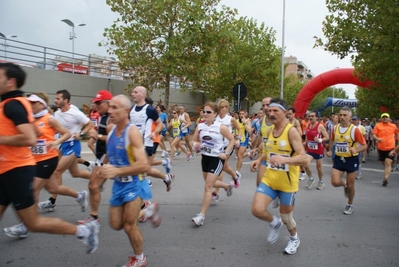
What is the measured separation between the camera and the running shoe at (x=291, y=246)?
14.1 ft

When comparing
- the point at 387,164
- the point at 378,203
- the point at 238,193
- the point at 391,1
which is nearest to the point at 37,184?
the point at 238,193

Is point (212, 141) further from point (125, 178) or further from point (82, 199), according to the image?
point (125, 178)

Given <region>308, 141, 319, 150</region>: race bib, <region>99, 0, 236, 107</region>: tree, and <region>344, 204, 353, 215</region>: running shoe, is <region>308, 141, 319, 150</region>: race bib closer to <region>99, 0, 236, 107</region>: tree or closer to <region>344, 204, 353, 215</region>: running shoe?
<region>344, 204, 353, 215</region>: running shoe

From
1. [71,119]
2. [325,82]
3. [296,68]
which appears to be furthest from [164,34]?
[296,68]

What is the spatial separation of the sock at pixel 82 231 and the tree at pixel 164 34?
16.0 metres

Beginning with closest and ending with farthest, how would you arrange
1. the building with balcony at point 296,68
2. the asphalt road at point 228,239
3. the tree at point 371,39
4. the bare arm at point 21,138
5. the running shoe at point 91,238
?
the bare arm at point 21,138
the running shoe at point 91,238
the asphalt road at point 228,239
the tree at point 371,39
the building with balcony at point 296,68

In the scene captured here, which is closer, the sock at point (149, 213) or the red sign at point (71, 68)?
the sock at point (149, 213)

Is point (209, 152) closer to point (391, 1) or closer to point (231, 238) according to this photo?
point (231, 238)

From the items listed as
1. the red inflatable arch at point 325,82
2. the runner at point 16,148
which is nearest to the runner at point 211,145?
the runner at point 16,148

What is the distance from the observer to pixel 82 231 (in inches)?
143

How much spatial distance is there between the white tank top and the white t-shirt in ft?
6.21

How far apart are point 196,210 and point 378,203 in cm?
369

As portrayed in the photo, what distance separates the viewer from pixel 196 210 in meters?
6.17

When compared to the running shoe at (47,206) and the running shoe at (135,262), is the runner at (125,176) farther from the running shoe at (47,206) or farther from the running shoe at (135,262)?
the running shoe at (47,206)
